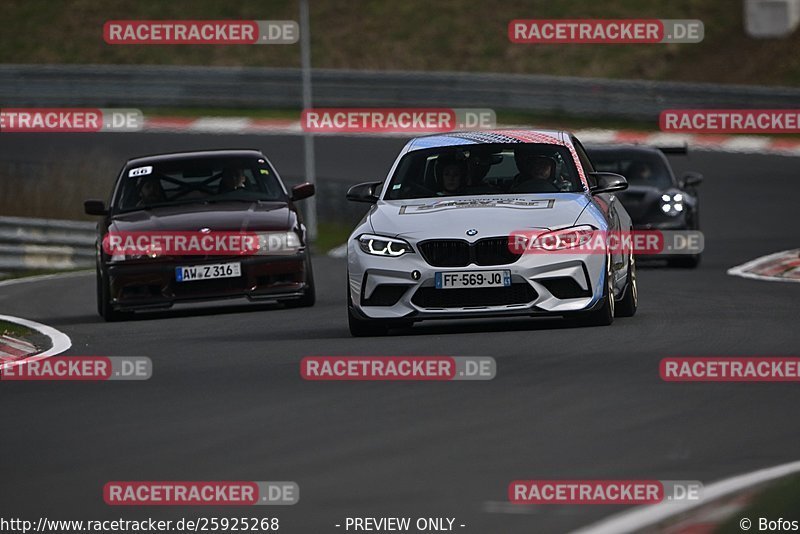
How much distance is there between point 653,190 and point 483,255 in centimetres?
926

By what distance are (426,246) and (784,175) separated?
18.4 m

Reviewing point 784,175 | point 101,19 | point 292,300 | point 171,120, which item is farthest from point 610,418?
point 101,19

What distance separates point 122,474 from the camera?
7145 millimetres

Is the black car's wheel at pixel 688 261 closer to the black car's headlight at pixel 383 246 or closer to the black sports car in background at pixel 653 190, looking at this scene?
the black sports car in background at pixel 653 190

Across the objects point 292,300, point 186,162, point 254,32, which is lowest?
point 292,300

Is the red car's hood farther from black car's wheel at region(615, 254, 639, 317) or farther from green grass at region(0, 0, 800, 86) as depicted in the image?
green grass at region(0, 0, 800, 86)

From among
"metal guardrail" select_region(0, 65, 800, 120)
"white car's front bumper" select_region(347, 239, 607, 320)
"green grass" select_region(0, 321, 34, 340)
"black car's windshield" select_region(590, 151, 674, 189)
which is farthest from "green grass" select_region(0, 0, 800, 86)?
"white car's front bumper" select_region(347, 239, 607, 320)

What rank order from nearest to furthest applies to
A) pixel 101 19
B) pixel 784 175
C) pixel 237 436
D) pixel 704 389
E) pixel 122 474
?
pixel 122 474 < pixel 237 436 < pixel 704 389 < pixel 784 175 < pixel 101 19

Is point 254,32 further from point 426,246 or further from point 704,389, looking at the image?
point 704,389

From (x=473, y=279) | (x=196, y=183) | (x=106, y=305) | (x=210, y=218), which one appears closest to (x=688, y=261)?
(x=196, y=183)

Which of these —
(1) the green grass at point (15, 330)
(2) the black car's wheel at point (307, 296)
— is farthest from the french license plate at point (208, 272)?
(1) the green grass at point (15, 330)

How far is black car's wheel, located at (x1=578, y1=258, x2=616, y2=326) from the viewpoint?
12.0m

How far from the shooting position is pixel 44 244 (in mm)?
23844

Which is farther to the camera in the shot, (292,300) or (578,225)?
(292,300)
